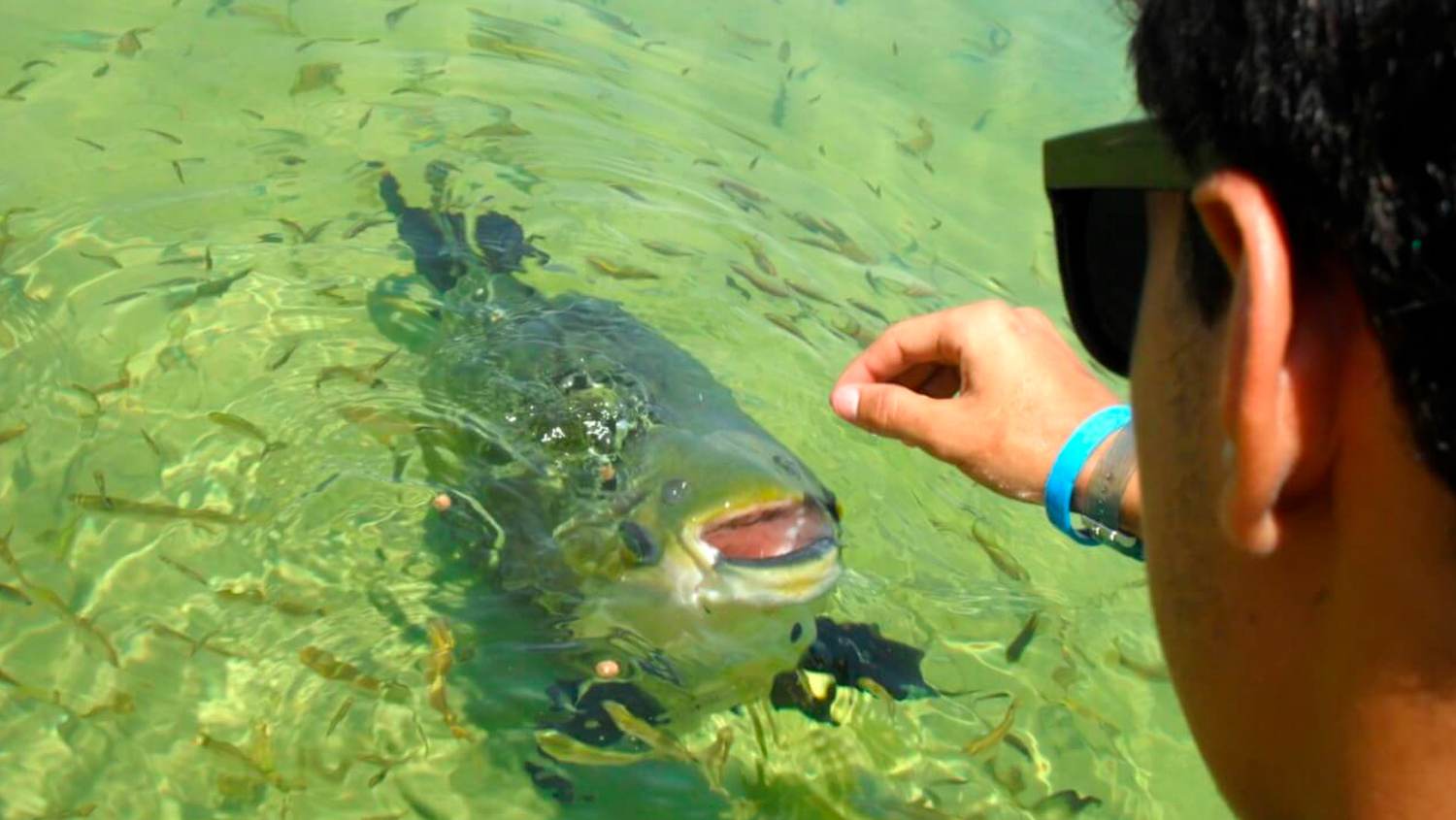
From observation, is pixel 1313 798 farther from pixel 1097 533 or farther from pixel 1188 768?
pixel 1188 768

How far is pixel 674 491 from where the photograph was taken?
3.52 m

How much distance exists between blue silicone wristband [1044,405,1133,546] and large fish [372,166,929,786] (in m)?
0.63

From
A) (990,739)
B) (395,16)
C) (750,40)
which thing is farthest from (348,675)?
(750,40)

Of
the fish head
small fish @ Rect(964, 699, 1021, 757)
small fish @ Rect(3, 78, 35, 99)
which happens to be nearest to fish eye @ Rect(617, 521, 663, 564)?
the fish head

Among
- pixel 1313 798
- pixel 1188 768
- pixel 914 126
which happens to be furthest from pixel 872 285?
pixel 1313 798

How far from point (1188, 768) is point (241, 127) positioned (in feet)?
14.7

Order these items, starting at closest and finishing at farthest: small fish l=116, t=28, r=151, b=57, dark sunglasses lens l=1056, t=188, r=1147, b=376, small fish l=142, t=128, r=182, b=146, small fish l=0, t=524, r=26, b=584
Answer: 1. dark sunglasses lens l=1056, t=188, r=1147, b=376
2. small fish l=0, t=524, r=26, b=584
3. small fish l=142, t=128, r=182, b=146
4. small fish l=116, t=28, r=151, b=57

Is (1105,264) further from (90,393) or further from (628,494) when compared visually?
(90,393)

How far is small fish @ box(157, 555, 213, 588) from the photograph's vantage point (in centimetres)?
369

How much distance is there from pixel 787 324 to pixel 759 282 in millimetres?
277

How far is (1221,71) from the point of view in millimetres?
1335

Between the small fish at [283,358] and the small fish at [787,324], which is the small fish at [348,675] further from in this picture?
the small fish at [787,324]

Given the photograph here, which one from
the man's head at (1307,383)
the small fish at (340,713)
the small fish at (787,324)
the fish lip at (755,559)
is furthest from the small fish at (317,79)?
the man's head at (1307,383)

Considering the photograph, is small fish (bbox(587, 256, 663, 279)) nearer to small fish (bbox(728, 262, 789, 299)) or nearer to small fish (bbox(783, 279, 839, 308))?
small fish (bbox(728, 262, 789, 299))
